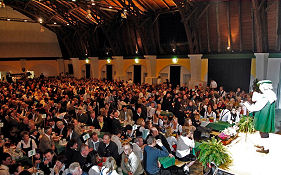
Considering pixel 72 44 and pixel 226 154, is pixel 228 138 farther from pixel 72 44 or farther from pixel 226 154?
pixel 72 44

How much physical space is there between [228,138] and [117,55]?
18548mm

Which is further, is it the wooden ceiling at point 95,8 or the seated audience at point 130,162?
the wooden ceiling at point 95,8

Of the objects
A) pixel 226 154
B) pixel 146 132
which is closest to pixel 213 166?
pixel 226 154

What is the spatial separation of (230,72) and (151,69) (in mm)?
6952

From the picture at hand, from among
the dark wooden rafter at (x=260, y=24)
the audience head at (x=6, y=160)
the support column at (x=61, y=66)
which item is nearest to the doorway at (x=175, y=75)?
the dark wooden rafter at (x=260, y=24)

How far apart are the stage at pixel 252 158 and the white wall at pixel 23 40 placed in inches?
1152

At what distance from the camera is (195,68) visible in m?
16.1

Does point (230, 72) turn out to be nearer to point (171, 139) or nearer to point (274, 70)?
point (274, 70)

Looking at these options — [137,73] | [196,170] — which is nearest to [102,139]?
[196,170]

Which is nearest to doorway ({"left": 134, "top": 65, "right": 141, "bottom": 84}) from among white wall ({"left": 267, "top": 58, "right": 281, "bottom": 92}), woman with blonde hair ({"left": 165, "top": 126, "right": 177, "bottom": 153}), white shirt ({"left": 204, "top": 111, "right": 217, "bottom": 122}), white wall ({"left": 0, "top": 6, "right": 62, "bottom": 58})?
white wall ({"left": 267, "top": 58, "right": 281, "bottom": 92})

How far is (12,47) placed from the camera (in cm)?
2741

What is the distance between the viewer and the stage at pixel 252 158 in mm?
3736

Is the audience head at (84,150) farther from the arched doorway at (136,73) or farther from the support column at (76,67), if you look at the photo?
the support column at (76,67)

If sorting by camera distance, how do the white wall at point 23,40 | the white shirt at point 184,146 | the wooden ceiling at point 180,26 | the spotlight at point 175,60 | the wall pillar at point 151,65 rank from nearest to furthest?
the white shirt at point 184,146 → the wooden ceiling at point 180,26 → the spotlight at point 175,60 → the wall pillar at point 151,65 → the white wall at point 23,40
